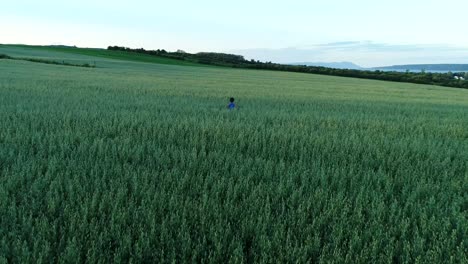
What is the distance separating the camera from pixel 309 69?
65.9m

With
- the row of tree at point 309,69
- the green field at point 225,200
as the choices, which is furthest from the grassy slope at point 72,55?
the green field at point 225,200

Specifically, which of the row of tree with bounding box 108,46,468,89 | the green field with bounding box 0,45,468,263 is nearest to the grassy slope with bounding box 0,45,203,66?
the row of tree with bounding box 108,46,468,89

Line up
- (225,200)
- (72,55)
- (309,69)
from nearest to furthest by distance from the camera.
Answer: (225,200), (72,55), (309,69)

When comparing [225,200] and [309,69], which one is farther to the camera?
[309,69]

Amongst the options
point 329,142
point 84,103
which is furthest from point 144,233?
point 84,103

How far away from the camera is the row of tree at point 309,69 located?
2083 inches

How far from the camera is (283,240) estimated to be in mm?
2564

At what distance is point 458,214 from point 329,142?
259 centimetres

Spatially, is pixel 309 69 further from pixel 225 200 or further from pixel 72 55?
pixel 225 200

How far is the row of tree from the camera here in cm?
5291

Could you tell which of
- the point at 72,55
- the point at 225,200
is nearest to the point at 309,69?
the point at 72,55

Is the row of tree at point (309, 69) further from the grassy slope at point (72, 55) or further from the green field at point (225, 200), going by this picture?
the green field at point (225, 200)

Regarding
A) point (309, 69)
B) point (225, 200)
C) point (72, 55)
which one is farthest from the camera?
point (309, 69)

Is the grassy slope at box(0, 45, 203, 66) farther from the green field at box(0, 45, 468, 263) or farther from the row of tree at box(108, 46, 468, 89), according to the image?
the green field at box(0, 45, 468, 263)
